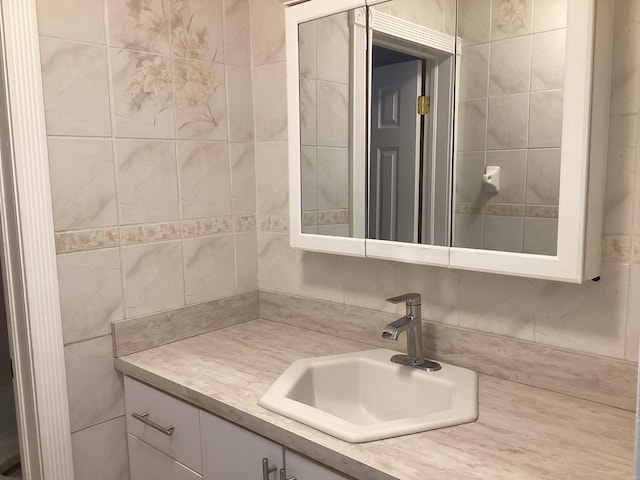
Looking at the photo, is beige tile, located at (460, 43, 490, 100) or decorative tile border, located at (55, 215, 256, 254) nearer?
beige tile, located at (460, 43, 490, 100)

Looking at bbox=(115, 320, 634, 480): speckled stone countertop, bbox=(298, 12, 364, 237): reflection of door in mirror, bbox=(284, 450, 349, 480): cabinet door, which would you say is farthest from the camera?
bbox=(298, 12, 364, 237): reflection of door in mirror

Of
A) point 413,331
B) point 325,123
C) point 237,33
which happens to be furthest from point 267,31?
point 413,331

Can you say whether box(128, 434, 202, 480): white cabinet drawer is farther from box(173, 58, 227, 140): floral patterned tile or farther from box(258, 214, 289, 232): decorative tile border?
box(173, 58, 227, 140): floral patterned tile

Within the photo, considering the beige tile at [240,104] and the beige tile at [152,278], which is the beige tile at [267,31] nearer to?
the beige tile at [240,104]

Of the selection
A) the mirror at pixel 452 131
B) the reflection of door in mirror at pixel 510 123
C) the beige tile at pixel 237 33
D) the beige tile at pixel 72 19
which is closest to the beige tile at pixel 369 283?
the mirror at pixel 452 131

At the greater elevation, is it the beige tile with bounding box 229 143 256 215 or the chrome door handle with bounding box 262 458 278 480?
the beige tile with bounding box 229 143 256 215

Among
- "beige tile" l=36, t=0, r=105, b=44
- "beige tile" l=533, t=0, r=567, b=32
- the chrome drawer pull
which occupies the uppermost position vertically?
"beige tile" l=36, t=0, r=105, b=44

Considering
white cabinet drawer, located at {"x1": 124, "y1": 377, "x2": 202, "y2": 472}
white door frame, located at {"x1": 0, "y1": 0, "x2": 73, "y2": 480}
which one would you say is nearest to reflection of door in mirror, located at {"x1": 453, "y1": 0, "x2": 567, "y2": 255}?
white cabinet drawer, located at {"x1": 124, "y1": 377, "x2": 202, "y2": 472}

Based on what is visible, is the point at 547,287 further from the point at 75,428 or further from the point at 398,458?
the point at 75,428

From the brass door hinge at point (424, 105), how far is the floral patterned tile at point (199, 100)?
75cm

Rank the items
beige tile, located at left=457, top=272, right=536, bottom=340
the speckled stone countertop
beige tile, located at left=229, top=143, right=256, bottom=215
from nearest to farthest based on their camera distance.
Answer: the speckled stone countertop, beige tile, located at left=457, top=272, right=536, bottom=340, beige tile, located at left=229, top=143, right=256, bottom=215

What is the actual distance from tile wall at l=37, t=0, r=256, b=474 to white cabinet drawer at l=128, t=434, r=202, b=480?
5cm

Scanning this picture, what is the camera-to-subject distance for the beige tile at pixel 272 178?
1806 millimetres

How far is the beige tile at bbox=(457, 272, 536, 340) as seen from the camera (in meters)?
1.28
